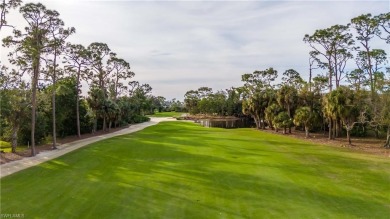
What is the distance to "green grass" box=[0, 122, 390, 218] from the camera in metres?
12.0

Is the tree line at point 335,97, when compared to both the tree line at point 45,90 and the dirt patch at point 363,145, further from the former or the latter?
the tree line at point 45,90

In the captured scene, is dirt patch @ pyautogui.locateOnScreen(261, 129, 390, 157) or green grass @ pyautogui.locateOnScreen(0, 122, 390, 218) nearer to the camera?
green grass @ pyautogui.locateOnScreen(0, 122, 390, 218)

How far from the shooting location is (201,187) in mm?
15344

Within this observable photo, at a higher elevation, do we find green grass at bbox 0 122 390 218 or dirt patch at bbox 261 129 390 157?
dirt patch at bbox 261 129 390 157

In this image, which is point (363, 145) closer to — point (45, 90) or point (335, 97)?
point (335, 97)

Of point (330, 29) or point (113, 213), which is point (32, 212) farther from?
point (330, 29)

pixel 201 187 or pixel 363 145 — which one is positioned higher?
pixel 363 145

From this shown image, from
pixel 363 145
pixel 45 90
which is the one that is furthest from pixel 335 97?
pixel 45 90

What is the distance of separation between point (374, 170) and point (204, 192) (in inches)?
485

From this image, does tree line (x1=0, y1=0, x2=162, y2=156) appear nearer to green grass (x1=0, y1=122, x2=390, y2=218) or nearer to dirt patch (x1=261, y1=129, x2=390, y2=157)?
green grass (x1=0, y1=122, x2=390, y2=218)

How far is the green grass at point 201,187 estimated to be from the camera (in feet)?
39.3

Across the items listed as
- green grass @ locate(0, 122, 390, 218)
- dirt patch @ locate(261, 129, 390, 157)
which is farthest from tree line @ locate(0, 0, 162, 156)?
dirt patch @ locate(261, 129, 390, 157)

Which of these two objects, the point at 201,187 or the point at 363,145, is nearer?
the point at 201,187

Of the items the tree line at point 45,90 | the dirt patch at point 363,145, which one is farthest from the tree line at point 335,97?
the tree line at point 45,90
